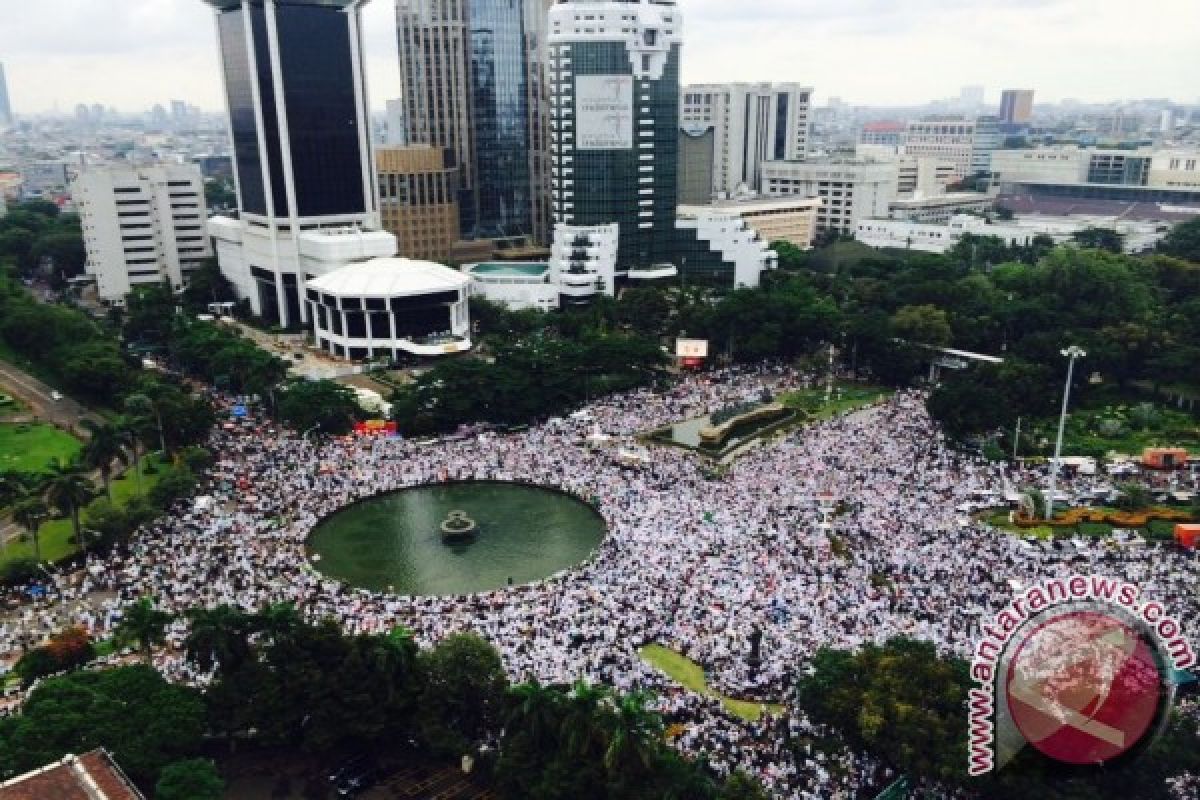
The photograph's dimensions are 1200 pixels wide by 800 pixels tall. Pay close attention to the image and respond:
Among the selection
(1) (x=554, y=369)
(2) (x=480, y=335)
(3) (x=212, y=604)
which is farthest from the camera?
(2) (x=480, y=335)

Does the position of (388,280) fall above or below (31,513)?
above

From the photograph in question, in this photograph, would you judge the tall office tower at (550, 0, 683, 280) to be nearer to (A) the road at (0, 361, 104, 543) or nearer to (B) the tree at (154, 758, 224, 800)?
(A) the road at (0, 361, 104, 543)

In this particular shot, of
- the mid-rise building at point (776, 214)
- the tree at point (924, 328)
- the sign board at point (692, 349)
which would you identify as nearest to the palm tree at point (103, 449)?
the sign board at point (692, 349)

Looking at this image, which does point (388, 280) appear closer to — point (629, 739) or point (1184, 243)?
point (629, 739)

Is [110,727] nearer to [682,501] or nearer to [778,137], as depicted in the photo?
[682,501]

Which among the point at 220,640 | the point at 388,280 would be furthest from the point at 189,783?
the point at 388,280

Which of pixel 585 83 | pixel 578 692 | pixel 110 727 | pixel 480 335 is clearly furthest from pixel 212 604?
pixel 585 83
